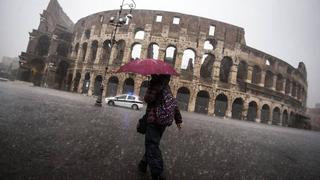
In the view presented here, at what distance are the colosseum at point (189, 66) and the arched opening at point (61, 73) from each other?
11 centimetres

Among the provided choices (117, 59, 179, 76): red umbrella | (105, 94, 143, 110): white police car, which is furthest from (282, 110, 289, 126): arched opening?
(117, 59, 179, 76): red umbrella

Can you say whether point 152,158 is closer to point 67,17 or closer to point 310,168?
point 310,168

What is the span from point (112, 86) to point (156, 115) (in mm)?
26575

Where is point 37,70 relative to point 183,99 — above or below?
above

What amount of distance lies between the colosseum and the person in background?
2421 cm

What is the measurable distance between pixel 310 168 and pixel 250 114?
26.1m

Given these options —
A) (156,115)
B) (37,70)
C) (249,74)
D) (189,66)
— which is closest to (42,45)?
(37,70)

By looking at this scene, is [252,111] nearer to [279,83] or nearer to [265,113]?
[265,113]

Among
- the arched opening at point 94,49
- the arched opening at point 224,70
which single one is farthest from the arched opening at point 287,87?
the arched opening at point 94,49

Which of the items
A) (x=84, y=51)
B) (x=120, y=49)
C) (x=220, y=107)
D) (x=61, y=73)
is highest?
(x=120, y=49)

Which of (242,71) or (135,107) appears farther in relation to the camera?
(242,71)

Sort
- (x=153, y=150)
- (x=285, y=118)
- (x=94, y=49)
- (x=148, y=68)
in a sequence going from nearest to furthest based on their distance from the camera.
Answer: (x=153, y=150) → (x=148, y=68) → (x=94, y=49) → (x=285, y=118)

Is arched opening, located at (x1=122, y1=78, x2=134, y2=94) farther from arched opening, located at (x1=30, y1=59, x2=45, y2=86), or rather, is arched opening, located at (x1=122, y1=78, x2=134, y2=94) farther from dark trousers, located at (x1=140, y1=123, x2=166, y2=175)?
dark trousers, located at (x1=140, y1=123, x2=166, y2=175)

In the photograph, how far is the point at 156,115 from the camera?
3.14m
